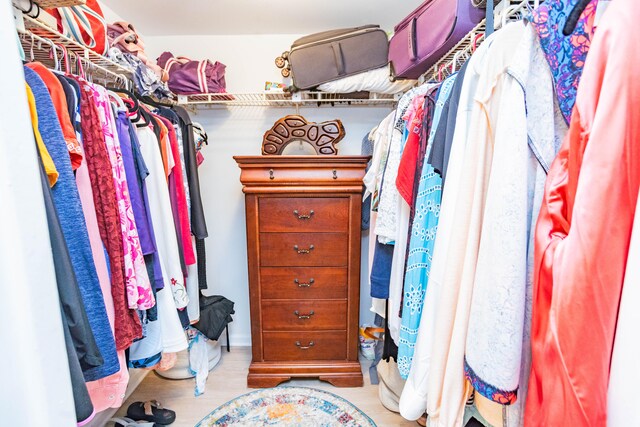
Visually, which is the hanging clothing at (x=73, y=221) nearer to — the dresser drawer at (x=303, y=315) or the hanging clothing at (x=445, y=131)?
the hanging clothing at (x=445, y=131)

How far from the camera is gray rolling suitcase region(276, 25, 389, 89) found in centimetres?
163

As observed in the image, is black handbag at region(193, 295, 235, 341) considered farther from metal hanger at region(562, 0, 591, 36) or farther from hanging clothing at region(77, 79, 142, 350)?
metal hanger at region(562, 0, 591, 36)

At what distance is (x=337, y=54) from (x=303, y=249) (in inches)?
41.2

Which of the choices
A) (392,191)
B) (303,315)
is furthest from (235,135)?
(392,191)

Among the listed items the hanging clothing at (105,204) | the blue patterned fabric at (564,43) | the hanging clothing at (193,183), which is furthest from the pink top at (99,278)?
the blue patterned fabric at (564,43)

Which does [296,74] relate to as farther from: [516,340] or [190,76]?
[516,340]

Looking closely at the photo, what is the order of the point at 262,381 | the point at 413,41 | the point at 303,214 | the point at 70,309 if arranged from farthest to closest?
the point at 262,381 → the point at 303,214 → the point at 413,41 → the point at 70,309

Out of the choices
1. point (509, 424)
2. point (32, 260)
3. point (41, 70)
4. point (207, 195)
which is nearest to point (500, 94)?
point (509, 424)

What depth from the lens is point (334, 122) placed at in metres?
1.68

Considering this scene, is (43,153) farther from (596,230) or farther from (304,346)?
(304,346)

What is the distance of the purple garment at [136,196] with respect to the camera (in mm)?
1000

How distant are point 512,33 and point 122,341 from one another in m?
1.21

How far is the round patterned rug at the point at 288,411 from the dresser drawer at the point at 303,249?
2.28 ft

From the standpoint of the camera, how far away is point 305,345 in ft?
5.67
